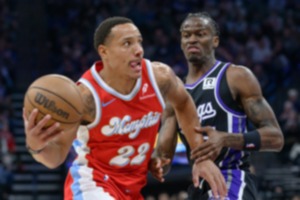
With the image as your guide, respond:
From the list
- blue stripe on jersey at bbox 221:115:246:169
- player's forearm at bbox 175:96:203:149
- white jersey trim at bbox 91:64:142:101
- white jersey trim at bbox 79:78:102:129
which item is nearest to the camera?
white jersey trim at bbox 79:78:102:129

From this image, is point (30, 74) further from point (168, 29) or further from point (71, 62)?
point (168, 29)

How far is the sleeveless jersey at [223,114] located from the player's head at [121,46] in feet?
2.86

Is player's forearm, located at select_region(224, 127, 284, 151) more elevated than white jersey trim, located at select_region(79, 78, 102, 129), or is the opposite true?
white jersey trim, located at select_region(79, 78, 102, 129)

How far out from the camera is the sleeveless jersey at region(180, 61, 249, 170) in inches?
213

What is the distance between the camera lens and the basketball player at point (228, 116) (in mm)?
5295

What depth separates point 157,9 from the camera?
17250 mm

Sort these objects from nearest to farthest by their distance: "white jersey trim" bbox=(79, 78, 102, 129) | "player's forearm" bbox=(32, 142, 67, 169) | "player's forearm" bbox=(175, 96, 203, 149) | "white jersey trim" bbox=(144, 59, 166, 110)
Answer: "player's forearm" bbox=(32, 142, 67, 169) < "white jersey trim" bbox=(79, 78, 102, 129) < "white jersey trim" bbox=(144, 59, 166, 110) < "player's forearm" bbox=(175, 96, 203, 149)

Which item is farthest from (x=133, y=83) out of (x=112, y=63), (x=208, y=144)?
(x=208, y=144)

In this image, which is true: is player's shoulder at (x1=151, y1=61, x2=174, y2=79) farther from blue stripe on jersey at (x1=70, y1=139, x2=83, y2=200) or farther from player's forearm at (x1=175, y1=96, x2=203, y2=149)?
blue stripe on jersey at (x1=70, y1=139, x2=83, y2=200)

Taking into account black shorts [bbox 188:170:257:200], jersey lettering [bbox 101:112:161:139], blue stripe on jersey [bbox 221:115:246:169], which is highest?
jersey lettering [bbox 101:112:161:139]

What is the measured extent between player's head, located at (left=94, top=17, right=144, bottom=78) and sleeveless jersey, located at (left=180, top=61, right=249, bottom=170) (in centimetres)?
87

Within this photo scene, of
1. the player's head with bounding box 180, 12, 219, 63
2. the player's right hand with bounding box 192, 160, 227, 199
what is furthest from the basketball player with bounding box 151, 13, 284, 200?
the player's right hand with bounding box 192, 160, 227, 199

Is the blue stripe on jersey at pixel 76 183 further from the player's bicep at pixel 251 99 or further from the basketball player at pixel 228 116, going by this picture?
the player's bicep at pixel 251 99

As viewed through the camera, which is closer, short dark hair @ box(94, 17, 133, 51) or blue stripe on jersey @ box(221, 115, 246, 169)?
short dark hair @ box(94, 17, 133, 51)
